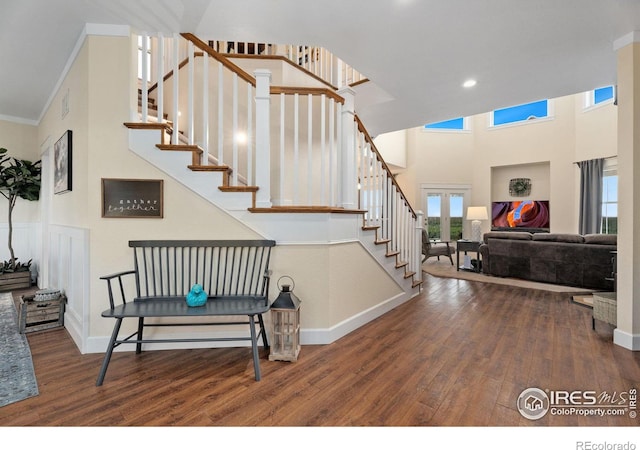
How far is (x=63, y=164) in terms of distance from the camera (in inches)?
116

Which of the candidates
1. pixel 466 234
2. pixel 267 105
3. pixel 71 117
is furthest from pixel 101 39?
pixel 466 234

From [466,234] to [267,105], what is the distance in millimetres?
7993

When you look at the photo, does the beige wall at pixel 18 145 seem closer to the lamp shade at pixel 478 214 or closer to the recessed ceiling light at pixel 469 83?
the recessed ceiling light at pixel 469 83

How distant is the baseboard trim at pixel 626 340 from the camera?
8.13ft

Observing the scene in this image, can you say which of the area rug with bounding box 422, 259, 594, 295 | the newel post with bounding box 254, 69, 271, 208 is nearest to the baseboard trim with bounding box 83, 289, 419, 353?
the newel post with bounding box 254, 69, 271, 208

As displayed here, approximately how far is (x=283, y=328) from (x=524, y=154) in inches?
340

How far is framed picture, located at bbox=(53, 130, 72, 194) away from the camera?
279 centimetres

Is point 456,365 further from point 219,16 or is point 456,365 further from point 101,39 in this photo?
point 101,39

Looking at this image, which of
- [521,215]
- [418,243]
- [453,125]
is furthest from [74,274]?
[453,125]

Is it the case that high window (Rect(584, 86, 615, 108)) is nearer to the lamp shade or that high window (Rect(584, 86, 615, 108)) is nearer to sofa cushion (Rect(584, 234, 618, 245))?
the lamp shade

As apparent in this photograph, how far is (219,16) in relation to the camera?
2.52 meters

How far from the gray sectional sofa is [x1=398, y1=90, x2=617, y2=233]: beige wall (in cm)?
326

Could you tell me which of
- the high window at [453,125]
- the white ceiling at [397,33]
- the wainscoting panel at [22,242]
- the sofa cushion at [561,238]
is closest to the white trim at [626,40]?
the white ceiling at [397,33]

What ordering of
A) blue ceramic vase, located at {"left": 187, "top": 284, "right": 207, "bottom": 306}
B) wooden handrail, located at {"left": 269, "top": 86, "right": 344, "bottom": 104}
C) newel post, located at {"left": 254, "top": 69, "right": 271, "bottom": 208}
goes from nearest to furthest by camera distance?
blue ceramic vase, located at {"left": 187, "top": 284, "right": 207, "bottom": 306}
newel post, located at {"left": 254, "top": 69, "right": 271, "bottom": 208}
wooden handrail, located at {"left": 269, "top": 86, "right": 344, "bottom": 104}
